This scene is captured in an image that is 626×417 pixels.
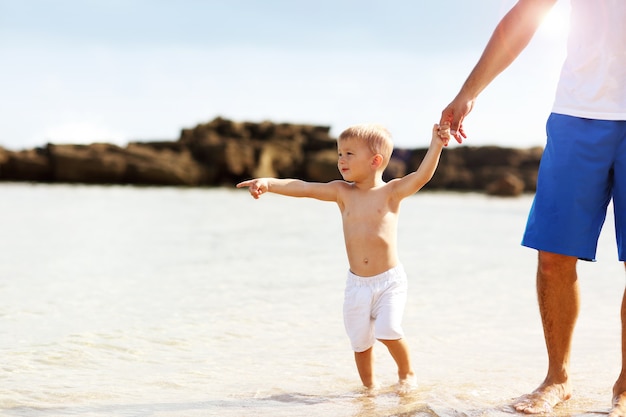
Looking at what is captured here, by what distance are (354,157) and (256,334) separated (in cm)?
165

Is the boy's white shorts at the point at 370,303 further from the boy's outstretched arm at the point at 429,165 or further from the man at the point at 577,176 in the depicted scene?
the man at the point at 577,176

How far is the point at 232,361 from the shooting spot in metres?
3.94

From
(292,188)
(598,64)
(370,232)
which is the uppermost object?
(598,64)

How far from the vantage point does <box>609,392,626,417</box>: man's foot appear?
2815 mm

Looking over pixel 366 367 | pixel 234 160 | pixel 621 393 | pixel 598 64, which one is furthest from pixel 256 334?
pixel 234 160

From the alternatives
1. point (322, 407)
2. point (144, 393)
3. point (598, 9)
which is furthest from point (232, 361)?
point (598, 9)

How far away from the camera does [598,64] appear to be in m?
3.00

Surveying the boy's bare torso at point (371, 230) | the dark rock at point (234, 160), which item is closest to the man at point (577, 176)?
the boy's bare torso at point (371, 230)

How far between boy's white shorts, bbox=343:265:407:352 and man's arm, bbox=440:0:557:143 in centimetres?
75

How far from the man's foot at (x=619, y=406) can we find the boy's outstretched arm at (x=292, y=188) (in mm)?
1572

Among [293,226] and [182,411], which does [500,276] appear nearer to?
[182,411]

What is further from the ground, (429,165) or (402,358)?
(429,165)

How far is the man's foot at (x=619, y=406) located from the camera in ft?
9.24

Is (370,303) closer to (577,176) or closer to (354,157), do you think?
(354,157)
